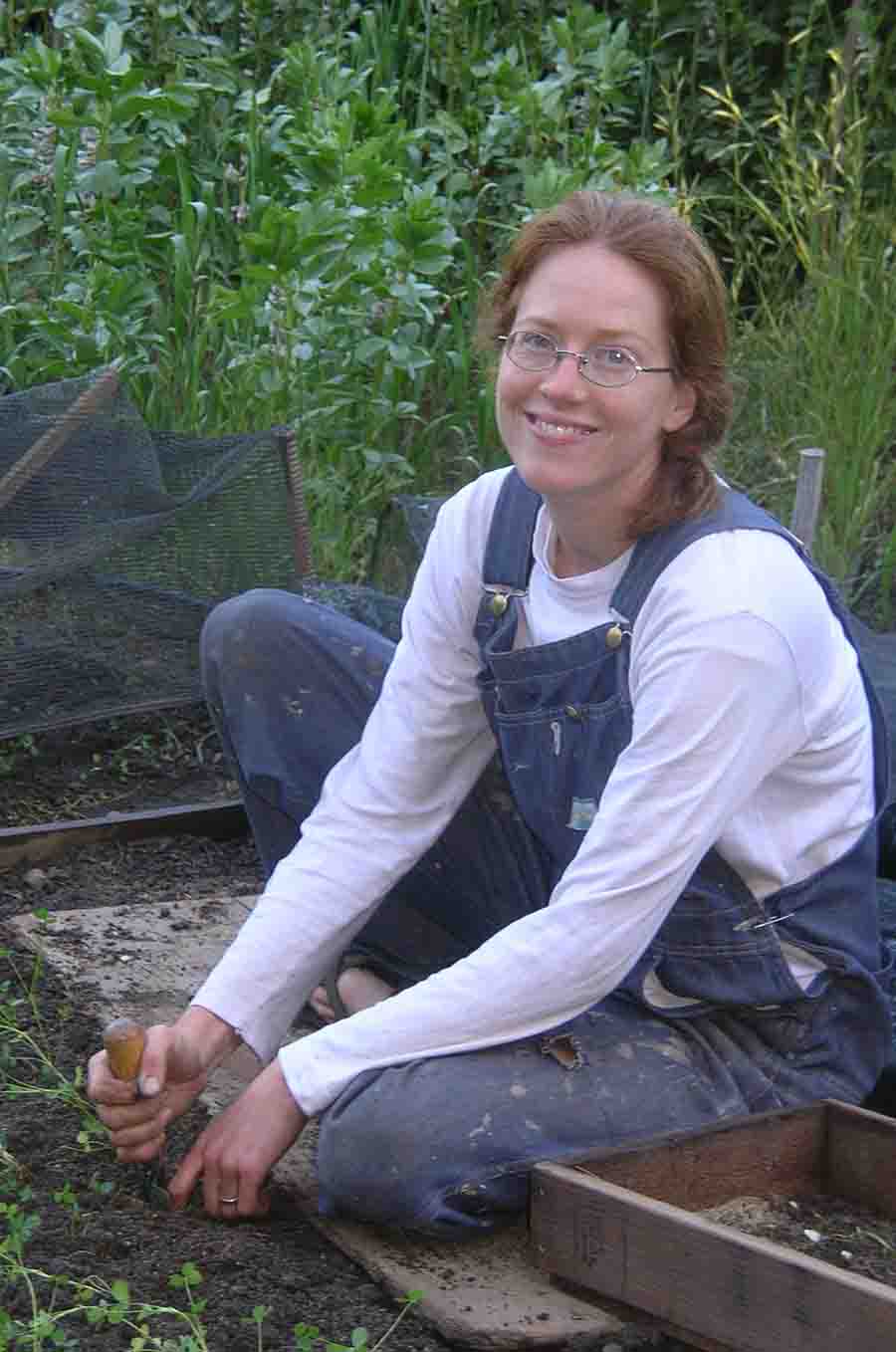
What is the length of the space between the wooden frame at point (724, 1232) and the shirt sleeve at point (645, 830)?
0.19 meters

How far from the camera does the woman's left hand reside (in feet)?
A: 7.44

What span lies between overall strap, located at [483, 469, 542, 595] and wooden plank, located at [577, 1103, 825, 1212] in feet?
2.20

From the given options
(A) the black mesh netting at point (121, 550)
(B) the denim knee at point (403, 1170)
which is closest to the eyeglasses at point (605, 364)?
(B) the denim knee at point (403, 1170)

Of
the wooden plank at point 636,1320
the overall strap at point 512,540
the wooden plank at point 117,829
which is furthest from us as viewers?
the wooden plank at point 117,829

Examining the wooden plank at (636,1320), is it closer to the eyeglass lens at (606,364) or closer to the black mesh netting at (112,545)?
the eyeglass lens at (606,364)

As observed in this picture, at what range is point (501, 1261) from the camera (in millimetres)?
2320

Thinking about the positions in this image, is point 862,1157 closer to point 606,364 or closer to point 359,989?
point 359,989

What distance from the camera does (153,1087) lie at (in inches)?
88.2

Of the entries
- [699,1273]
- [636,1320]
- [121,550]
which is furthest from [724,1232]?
[121,550]

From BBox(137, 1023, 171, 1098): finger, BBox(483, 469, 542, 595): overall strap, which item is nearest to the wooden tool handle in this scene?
BBox(137, 1023, 171, 1098): finger

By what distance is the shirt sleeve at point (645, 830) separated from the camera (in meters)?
2.13

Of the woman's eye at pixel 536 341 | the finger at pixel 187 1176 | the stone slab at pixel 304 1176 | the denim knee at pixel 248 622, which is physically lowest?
the stone slab at pixel 304 1176

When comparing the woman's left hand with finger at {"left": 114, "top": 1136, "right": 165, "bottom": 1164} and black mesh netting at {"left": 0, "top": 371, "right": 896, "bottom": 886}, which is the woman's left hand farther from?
black mesh netting at {"left": 0, "top": 371, "right": 896, "bottom": 886}

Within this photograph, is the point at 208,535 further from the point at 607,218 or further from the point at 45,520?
the point at 607,218
